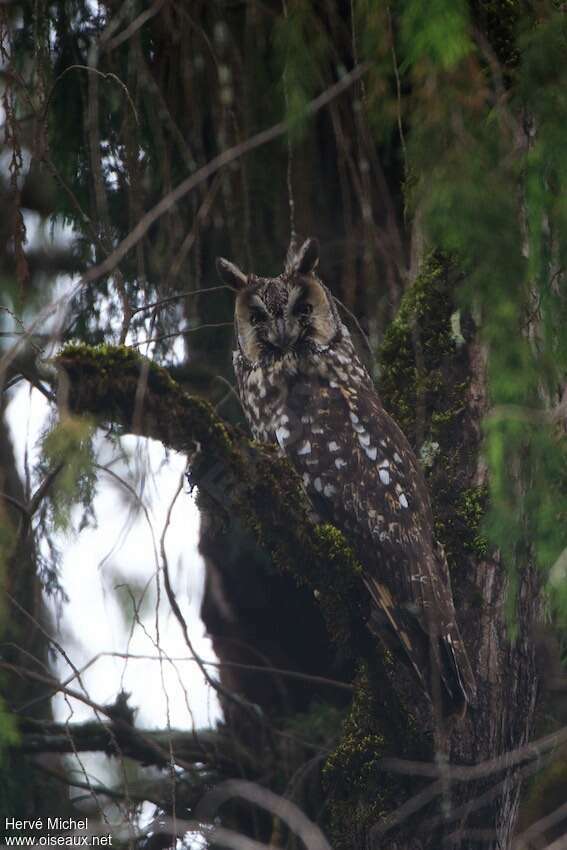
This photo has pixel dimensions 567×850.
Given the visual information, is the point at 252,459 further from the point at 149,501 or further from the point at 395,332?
the point at 395,332

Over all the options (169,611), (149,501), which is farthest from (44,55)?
(169,611)

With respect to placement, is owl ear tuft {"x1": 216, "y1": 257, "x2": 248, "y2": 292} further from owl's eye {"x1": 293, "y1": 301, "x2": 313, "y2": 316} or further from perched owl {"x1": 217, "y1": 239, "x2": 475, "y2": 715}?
owl's eye {"x1": 293, "y1": 301, "x2": 313, "y2": 316}

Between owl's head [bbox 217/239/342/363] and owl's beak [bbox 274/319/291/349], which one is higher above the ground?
owl's head [bbox 217/239/342/363]

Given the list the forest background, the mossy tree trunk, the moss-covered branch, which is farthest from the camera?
the mossy tree trunk

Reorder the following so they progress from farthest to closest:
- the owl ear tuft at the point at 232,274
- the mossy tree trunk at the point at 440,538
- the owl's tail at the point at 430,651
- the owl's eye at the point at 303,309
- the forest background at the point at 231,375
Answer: the owl's eye at the point at 303,309, the owl ear tuft at the point at 232,274, the owl's tail at the point at 430,651, the mossy tree trunk at the point at 440,538, the forest background at the point at 231,375

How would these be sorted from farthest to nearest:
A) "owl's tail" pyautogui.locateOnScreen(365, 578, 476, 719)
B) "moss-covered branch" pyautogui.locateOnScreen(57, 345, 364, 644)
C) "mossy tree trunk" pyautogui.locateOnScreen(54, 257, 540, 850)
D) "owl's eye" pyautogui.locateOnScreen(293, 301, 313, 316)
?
"owl's eye" pyautogui.locateOnScreen(293, 301, 313, 316), "owl's tail" pyautogui.locateOnScreen(365, 578, 476, 719), "mossy tree trunk" pyautogui.locateOnScreen(54, 257, 540, 850), "moss-covered branch" pyautogui.locateOnScreen(57, 345, 364, 644)

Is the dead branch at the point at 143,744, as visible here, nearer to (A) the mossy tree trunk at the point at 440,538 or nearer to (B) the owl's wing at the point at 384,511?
(A) the mossy tree trunk at the point at 440,538

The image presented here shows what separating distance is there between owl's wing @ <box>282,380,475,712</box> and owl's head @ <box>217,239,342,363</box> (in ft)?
0.53

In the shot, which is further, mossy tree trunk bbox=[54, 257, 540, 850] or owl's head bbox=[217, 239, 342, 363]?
owl's head bbox=[217, 239, 342, 363]

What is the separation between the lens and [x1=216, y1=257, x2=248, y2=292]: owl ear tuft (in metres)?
2.94

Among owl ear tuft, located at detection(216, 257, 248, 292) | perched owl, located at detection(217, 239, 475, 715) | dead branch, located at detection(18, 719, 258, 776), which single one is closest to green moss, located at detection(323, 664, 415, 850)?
perched owl, located at detection(217, 239, 475, 715)

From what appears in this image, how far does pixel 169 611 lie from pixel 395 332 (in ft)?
4.08

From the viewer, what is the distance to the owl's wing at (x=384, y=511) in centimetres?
252

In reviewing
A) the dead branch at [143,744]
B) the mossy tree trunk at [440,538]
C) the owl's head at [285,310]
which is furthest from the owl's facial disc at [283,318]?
the dead branch at [143,744]
